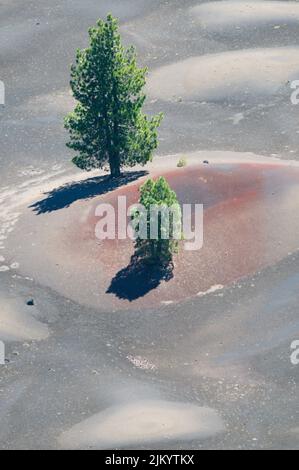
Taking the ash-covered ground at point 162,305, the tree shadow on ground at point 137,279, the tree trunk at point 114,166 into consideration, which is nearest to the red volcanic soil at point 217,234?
the tree shadow on ground at point 137,279

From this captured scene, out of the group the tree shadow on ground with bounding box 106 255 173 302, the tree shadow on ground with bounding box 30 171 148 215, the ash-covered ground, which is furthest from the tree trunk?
the tree shadow on ground with bounding box 106 255 173 302

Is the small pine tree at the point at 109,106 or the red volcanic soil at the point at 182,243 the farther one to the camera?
the small pine tree at the point at 109,106

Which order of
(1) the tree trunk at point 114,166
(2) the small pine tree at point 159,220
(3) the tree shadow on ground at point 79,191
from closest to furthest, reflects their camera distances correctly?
1. (2) the small pine tree at point 159,220
2. (3) the tree shadow on ground at point 79,191
3. (1) the tree trunk at point 114,166

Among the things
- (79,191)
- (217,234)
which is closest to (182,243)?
(217,234)

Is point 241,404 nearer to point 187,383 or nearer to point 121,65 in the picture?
point 187,383

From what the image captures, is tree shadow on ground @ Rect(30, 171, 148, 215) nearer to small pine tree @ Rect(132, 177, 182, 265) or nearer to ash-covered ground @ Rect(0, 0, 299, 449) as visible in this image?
ash-covered ground @ Rect(0, 0, 299, 449)

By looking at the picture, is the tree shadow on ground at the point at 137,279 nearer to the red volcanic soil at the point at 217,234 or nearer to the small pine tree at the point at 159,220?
the red volcanic soil at the point at 217,234

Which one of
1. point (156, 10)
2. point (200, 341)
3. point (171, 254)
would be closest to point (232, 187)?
point (171, 254)

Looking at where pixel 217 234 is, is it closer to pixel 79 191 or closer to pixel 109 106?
pixel 79 191
